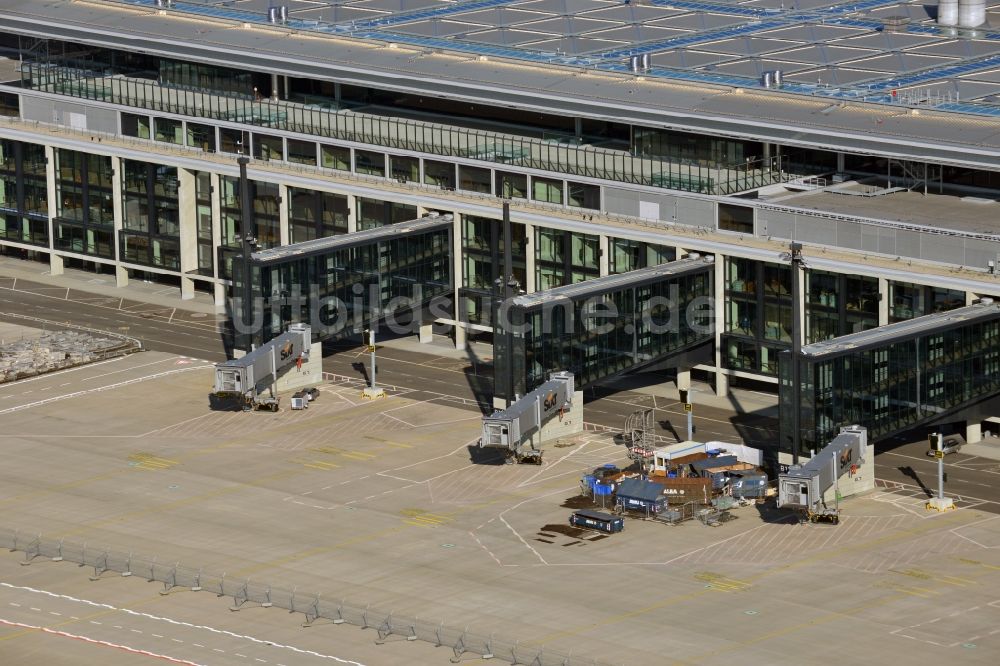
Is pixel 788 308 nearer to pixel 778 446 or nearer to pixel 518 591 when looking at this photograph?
pixel 778 446

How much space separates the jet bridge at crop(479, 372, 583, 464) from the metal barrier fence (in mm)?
29834

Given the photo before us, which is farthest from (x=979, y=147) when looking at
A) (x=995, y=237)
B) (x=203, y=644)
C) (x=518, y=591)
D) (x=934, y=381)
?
(x=203, y=644)

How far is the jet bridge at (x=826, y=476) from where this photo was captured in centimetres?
16500

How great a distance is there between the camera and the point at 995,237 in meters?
188

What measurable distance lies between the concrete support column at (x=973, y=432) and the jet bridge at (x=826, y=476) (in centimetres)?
1642

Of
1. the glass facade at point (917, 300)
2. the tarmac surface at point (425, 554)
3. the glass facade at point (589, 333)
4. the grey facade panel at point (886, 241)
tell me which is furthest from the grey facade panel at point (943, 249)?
the glass facade at point (589, 333)

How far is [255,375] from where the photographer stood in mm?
195375

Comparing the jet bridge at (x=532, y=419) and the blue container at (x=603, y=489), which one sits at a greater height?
the jet bridge at (x=532, y=419)

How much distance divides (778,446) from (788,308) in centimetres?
2053

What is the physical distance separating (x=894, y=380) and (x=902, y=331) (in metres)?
4.12

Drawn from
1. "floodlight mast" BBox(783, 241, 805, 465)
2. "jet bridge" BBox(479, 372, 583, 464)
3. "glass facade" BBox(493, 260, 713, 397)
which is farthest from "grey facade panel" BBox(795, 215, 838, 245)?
"floodlight mast" BBox(783, 241, 805, 465)

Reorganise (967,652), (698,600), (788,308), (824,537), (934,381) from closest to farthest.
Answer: (967,652) → (698,600) → (824,537) → (934,381) → (788,308)

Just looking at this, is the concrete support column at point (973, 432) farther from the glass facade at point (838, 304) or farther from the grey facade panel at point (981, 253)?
the grey facade panel at point (981, 253)

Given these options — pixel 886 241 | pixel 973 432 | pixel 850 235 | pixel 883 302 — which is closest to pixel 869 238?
pixel 886 241
